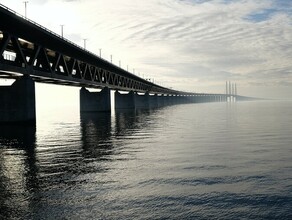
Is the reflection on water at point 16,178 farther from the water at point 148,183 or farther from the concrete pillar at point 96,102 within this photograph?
the concrete pillar at point 96,102

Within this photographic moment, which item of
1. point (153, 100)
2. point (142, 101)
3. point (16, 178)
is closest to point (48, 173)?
point (16, 178)

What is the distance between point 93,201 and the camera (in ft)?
36.6

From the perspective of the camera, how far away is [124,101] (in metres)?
125

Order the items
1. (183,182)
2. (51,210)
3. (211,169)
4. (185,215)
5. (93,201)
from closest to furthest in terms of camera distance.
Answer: (185,215) < (51,210) < (93,201) < (183,182) < (211,169)

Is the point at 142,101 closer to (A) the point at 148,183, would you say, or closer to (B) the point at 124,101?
(B) the point at 124,101

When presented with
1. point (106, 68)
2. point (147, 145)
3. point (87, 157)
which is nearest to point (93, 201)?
point (87, 157)

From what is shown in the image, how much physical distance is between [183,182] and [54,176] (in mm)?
6220

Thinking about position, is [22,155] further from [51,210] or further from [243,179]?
[243,179]

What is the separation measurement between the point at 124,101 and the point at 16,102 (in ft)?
264

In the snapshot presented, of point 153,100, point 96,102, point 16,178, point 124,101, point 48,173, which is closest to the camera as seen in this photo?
point 16,178

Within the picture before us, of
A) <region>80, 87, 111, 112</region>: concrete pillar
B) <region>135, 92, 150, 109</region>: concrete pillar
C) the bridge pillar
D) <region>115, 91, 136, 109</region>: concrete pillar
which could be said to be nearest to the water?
the bridge pillar

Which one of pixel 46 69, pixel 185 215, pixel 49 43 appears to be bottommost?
pixel 185 215

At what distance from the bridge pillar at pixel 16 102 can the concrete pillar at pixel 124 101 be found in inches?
3093

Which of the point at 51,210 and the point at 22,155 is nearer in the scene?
the point at 51,210
